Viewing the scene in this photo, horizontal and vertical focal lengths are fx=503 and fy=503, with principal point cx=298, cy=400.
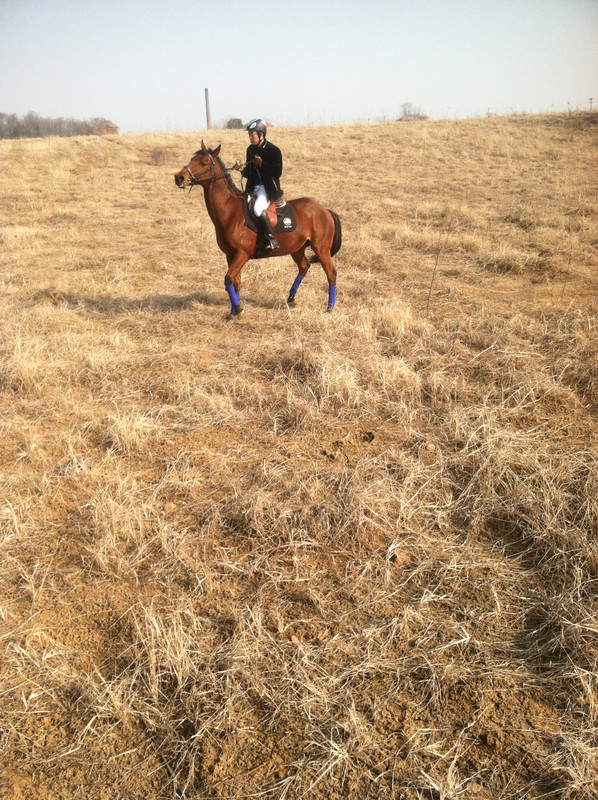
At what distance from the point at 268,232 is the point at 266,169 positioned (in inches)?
29.4

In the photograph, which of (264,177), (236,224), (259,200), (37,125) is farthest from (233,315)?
(37,125)

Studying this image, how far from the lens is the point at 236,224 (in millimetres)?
6293

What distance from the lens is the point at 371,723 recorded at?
2094mm

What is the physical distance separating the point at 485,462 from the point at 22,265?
9.03 meters

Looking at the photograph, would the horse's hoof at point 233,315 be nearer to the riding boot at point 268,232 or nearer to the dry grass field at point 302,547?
the dry grass field at point 302,547

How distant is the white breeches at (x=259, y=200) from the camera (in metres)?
6.20

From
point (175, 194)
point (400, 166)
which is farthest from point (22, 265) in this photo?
point (400, 166)

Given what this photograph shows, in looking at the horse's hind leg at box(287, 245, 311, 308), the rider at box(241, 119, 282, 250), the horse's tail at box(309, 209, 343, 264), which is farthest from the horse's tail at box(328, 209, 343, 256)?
the rider at box(241, 119, 282, 250)

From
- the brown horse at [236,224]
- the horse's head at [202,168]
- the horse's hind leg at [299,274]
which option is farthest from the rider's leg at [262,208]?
the horse's hind leg at [299,274]

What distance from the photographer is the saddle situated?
6.28 m

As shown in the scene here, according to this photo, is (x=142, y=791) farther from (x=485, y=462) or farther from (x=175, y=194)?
(x=175, y=194)

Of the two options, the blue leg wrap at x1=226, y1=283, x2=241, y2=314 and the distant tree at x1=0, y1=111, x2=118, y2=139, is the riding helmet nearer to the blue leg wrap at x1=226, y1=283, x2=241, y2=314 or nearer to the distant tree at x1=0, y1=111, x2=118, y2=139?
the blue leg wrap at x1=226, y1=283, x2=241, y2=314

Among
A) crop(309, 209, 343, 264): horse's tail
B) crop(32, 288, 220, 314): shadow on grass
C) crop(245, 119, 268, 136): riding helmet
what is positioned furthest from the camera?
crop(32, 288, 220, 314): shadow on grass

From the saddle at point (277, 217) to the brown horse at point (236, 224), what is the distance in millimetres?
55
